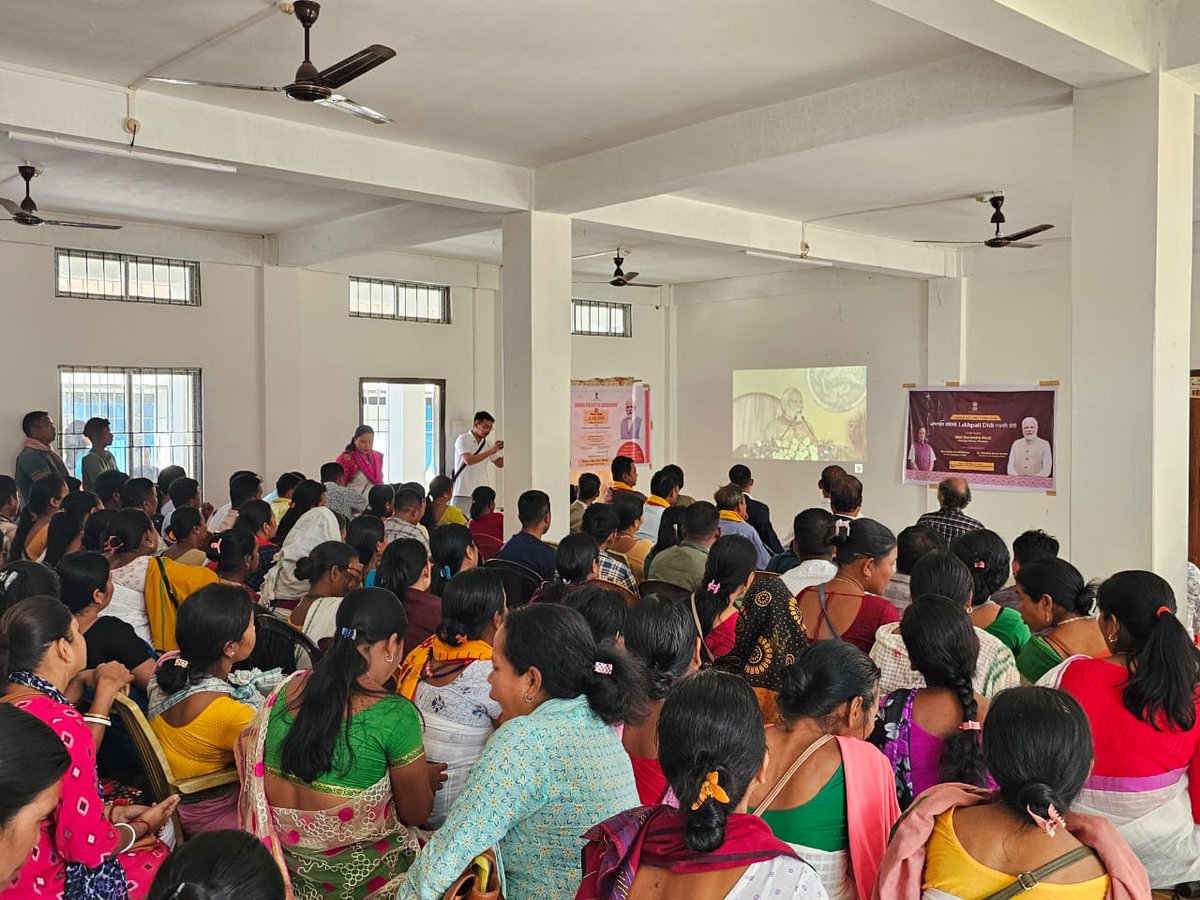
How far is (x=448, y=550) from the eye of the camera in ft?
14.1

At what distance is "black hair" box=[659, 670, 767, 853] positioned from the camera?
154cm

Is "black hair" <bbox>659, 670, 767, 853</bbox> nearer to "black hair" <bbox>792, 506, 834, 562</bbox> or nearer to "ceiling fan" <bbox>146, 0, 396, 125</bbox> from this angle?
"black hair" <bbox>792, 506, 834, 562</bbox>

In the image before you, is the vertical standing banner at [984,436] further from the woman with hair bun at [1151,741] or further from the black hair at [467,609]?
the black hair at [467,609]

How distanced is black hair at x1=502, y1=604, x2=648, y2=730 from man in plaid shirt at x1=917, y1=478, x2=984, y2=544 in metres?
3.81

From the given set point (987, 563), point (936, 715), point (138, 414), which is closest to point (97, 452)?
point (138, 414)

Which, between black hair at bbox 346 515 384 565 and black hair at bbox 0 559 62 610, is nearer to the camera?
black hair at bbox 0 559 62 610

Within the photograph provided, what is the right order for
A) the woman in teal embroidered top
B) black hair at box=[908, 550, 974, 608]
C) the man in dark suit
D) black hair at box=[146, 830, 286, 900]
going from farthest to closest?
the man in dark suit < black hair at box=[908, 550, 974, 608] < the woman in teal embroidered top < black hair at box=[146, 830, 286, 900]

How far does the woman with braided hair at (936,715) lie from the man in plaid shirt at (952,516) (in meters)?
3.16

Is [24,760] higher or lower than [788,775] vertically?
higher

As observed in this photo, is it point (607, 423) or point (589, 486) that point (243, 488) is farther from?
point (607, 423)

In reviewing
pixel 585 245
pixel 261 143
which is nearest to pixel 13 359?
pixel 261 143

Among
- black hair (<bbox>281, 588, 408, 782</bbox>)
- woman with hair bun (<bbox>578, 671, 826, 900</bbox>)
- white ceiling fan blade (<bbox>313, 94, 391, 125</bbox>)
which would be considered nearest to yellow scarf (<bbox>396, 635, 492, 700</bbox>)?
black hair (<bbox>281, 588, 408, 782</bbox>)

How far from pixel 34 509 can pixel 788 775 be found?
508 centimetres

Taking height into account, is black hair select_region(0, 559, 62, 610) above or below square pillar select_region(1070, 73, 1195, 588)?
below
